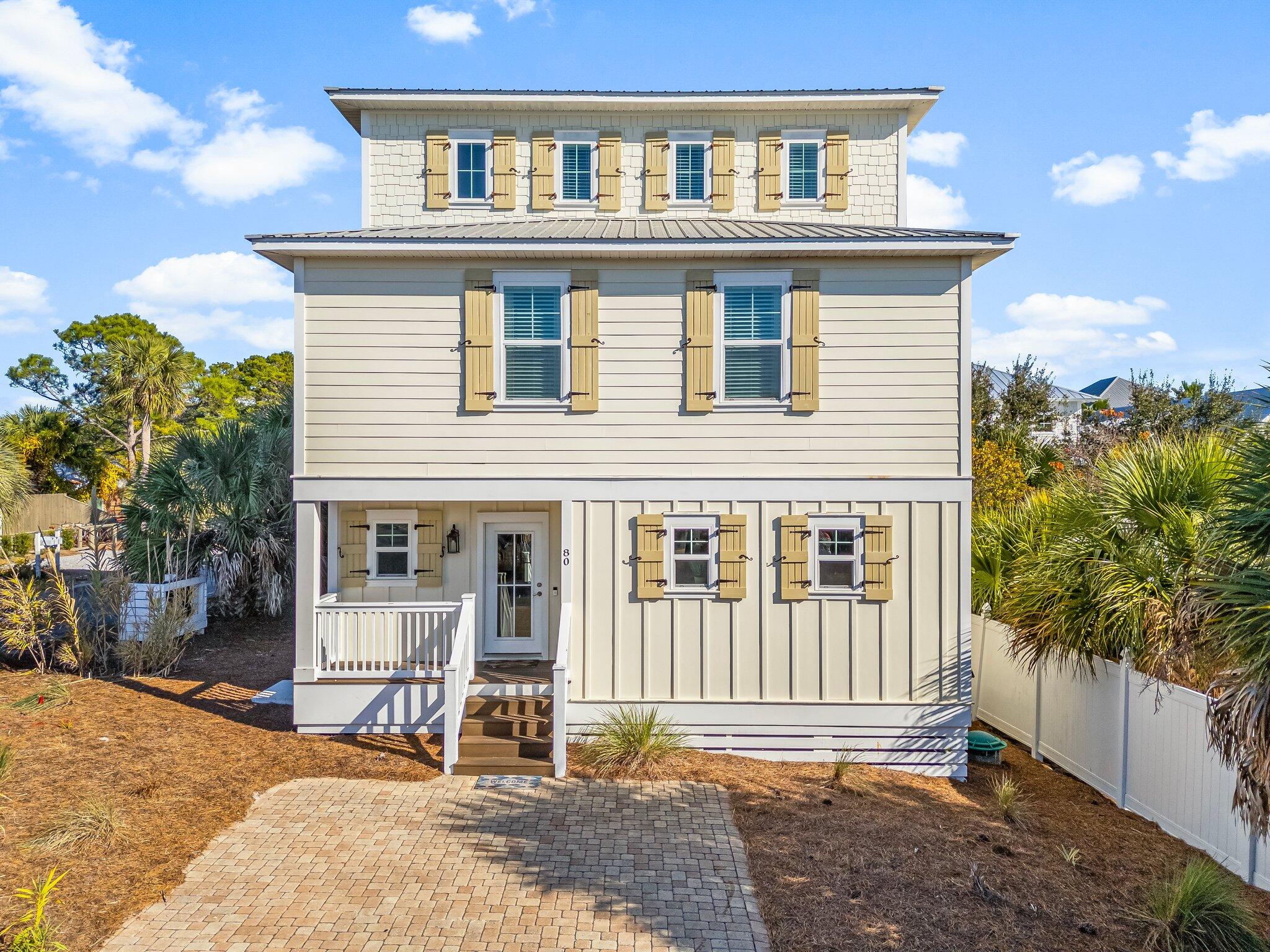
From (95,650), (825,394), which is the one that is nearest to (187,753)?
(95,650)

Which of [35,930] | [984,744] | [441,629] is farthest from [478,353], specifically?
[984,744]

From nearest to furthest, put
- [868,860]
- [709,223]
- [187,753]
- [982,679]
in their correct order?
[868,860] < [187,753] < [709,223] < [982,679]

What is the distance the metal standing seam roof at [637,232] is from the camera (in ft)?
30.9

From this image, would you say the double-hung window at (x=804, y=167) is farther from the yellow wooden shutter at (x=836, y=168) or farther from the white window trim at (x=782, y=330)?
the white window trim at (x=782, y=330)

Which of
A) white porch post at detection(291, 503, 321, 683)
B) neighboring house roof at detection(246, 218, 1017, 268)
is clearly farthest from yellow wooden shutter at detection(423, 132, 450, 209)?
white porch post at detection(291, 503, 321, 683)

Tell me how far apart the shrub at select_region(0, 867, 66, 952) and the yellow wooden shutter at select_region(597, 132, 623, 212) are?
10.2m

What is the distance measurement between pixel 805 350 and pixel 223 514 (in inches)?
478

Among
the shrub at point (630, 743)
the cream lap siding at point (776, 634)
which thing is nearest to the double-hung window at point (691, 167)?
the cream lap siding at point (776, 634)

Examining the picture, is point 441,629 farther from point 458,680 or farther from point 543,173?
point 543,173

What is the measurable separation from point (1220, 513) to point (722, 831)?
4948 mm

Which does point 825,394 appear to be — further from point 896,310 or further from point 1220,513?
point 1220,513

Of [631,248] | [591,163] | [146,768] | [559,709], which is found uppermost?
[591,163]

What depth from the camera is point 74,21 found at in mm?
14344

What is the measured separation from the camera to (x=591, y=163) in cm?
1186
